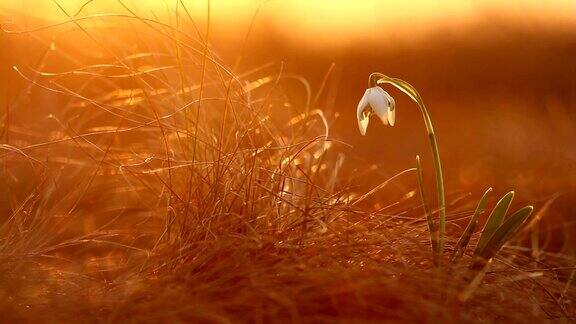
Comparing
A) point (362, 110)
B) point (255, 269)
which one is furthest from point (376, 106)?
point (255, 269)

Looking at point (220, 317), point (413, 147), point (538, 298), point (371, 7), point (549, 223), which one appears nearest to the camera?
point (220, 317)

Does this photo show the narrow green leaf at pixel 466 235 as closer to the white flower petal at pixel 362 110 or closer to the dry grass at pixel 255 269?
the dry grass at pixel 255 269

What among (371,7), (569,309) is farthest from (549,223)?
(371,7)

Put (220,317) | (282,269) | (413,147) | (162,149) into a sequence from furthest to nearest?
(413,147)
(162,149)
(282,269)
(220,317)

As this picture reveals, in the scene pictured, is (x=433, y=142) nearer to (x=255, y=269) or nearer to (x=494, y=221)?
(x=494, y=221)

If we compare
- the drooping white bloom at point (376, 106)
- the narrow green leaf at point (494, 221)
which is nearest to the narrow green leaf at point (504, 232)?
the narrow green leaf at point (494, 221)

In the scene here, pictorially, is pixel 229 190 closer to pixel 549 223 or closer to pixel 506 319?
pixel 506 319
